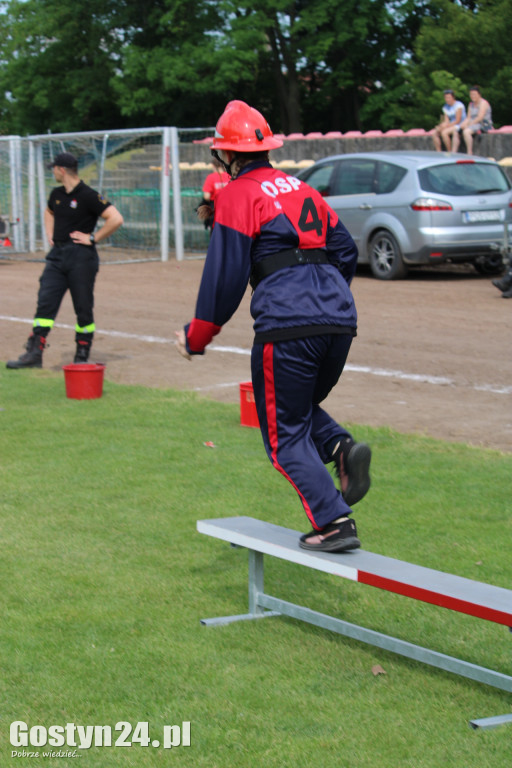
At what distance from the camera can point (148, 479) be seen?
6605mm

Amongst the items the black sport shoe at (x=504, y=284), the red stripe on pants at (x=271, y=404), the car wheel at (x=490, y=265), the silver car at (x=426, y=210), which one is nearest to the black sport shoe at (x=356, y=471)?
the red stripe on pants at (x=271, y=404)

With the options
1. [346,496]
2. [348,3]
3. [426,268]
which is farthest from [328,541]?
[348,3]

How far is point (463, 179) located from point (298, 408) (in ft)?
41.1

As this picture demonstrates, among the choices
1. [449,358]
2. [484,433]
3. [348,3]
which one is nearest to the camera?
[484,433]

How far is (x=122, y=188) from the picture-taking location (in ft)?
74.4

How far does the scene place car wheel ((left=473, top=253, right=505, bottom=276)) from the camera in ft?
54.6

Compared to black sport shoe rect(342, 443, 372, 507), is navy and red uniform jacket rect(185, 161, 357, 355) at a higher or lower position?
higher

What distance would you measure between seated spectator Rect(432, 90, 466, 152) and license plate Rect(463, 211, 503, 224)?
3.68 meters

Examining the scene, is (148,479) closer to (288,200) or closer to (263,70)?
(288,200)

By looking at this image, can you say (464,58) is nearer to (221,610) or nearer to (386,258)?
(386,258)

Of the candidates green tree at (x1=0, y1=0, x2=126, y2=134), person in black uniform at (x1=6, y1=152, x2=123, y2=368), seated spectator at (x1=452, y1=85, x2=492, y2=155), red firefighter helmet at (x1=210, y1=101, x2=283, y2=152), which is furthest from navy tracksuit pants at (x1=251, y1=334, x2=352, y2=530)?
green tree at (x1=0, y1=0, x2=126, y2=134)

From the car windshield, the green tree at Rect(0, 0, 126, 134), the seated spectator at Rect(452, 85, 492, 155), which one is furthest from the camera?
the green tree at Rect(0, 0, 126, 134)

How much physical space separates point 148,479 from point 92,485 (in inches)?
13.5

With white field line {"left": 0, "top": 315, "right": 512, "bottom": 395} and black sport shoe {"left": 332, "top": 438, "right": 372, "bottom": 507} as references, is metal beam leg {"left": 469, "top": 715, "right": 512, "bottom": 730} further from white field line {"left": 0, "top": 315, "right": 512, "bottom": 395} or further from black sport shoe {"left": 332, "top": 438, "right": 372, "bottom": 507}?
white field line {"left": 0, "top": 315, "right": 512, "bottom": 395}
